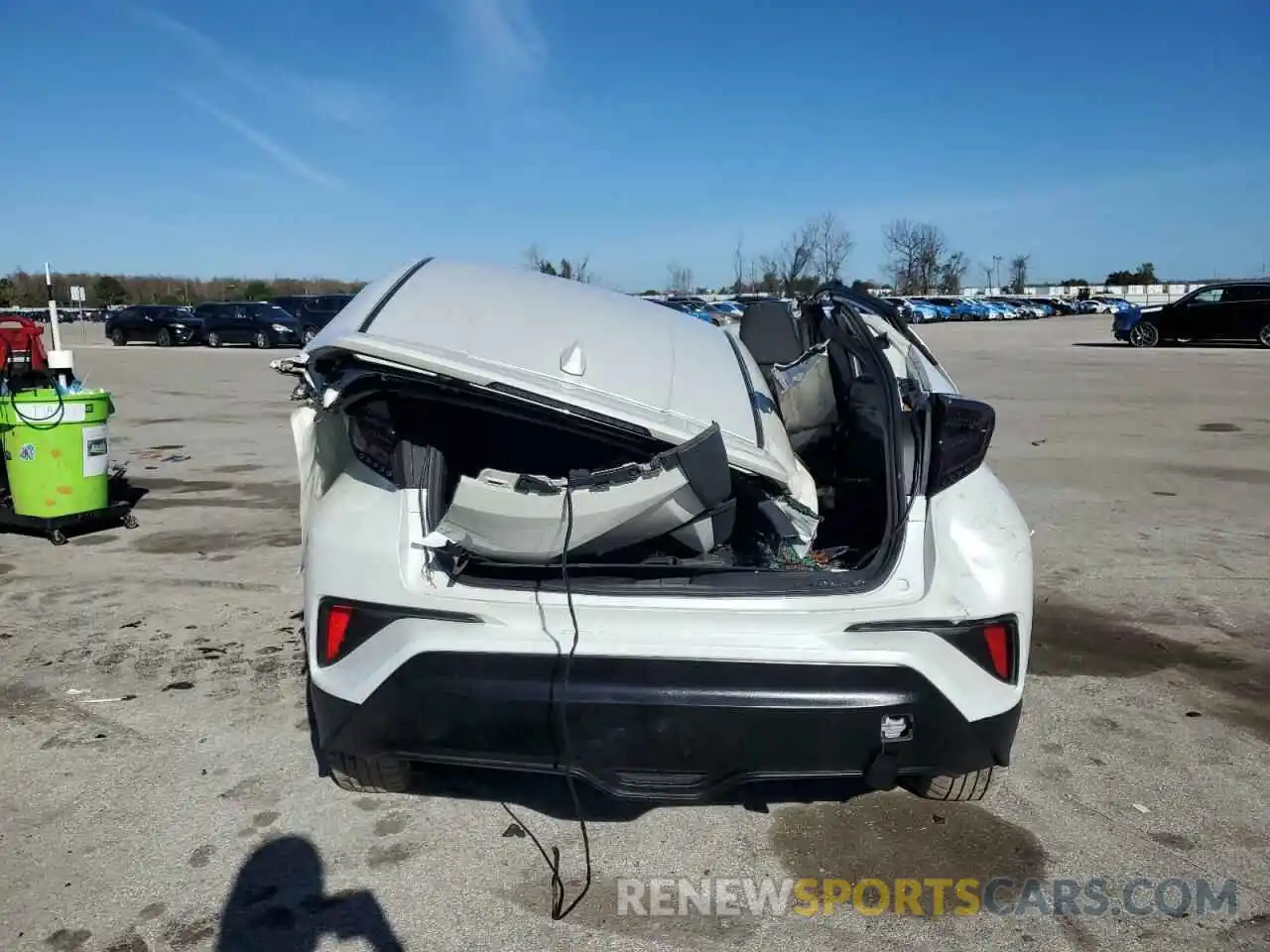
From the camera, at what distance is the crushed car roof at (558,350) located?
2.59 m

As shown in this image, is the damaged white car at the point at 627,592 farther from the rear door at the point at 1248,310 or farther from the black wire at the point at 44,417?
the rear door at the point at 1248,310

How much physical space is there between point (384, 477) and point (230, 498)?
230 inches

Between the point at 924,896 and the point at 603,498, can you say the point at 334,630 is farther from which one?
the point at 924,896

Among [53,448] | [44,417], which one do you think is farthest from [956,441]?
[53,448]

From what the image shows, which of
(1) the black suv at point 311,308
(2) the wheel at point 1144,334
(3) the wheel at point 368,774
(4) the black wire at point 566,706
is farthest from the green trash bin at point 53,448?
(2) the wheel at point 1144,334

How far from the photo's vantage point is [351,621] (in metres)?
2.70

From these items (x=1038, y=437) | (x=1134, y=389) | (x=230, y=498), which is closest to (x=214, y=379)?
(x=230, y=498)

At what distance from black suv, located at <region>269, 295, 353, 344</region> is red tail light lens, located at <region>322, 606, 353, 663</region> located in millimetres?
30509

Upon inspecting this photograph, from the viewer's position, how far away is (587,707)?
2.57 m

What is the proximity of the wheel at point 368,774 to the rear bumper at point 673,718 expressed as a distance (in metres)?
0.45

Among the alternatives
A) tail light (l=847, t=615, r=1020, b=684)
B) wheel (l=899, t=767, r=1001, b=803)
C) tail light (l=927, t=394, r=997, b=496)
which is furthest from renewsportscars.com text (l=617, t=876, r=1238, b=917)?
tail light (l=927, t=394, r=997, b=496)

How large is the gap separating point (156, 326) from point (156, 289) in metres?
62.7

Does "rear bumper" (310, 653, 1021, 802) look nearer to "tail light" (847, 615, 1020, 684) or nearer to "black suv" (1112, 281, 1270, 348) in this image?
"tail light" (847, 615, 1020, 684)

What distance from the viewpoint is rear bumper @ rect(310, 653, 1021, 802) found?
2564 millimetres
